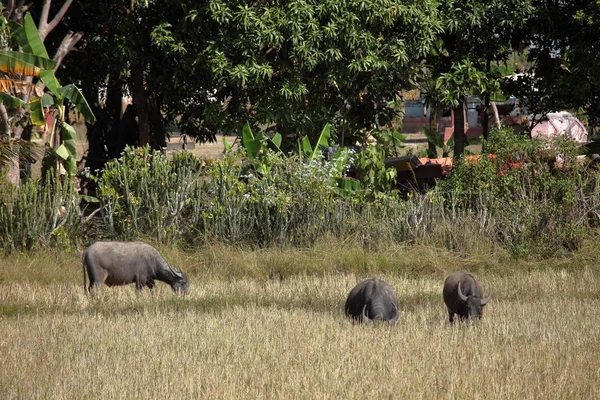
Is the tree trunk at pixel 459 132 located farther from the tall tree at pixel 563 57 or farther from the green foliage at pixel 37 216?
the green foliage at pixel 37 216

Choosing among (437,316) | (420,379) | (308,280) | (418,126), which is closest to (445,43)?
(308,280)

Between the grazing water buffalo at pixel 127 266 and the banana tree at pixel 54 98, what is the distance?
385 centimetres

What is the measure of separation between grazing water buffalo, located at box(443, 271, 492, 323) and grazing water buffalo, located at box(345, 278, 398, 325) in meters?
0.63

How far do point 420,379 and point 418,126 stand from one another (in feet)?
154

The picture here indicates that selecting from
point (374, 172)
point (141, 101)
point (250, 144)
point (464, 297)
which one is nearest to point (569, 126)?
point (374, 172)

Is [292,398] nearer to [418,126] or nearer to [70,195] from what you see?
[70,195]

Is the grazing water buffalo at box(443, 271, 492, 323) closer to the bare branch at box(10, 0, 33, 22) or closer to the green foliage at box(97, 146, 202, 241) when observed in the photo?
the green foliage at box(97, 146, 202, 241)

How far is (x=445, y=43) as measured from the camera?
756 inches

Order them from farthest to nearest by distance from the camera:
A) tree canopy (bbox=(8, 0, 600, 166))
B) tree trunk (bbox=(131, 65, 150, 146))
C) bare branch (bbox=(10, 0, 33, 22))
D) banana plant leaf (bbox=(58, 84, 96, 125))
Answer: tree trunk (bbox=(131, 65, 150, 146))
bare branch (bbox=(10, 0, 33, 22))
tree canopy (bbox=(8, 0, 600, 166))
banana plant leaf (bbox=(58, 84, 96, 125))

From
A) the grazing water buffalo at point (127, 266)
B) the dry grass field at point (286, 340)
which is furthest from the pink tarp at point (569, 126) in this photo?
the grazing water buffalo at point (127, 266)

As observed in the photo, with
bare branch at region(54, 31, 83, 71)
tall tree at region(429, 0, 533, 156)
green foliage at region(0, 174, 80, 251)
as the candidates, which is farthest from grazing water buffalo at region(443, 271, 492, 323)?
bare branch at region(54, 31, 83, 71)

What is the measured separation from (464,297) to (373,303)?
97 cm

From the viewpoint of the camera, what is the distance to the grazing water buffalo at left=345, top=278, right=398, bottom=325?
969 centimetres

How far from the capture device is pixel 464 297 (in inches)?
383
